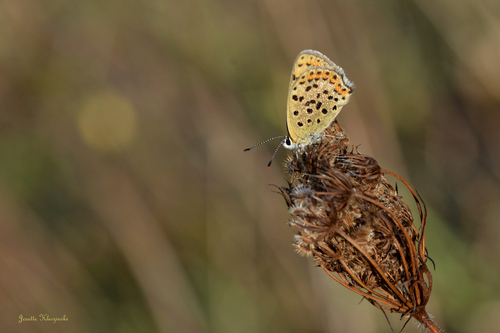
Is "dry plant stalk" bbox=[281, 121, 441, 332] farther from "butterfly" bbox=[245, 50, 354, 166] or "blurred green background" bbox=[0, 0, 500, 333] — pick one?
"blurred green background" bbox=[0, 0, 500, 333]

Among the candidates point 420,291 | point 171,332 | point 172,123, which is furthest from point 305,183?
point 172,123

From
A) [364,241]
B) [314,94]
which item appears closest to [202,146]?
[314,94]

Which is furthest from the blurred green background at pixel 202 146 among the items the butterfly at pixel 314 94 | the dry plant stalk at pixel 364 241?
the dry plant stalk at pixel 364 241

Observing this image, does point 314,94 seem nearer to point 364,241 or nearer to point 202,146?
point 364,241

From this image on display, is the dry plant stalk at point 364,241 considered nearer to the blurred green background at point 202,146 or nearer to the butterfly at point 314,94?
the butterfly at point 314,94

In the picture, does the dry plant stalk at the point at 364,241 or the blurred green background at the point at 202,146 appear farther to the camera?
the blurred green background at the point at 202,146

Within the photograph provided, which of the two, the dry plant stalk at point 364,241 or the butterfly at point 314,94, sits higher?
the butterfly at point 314,94
